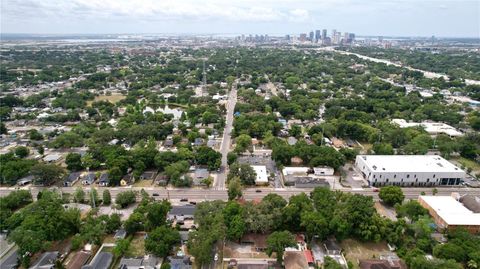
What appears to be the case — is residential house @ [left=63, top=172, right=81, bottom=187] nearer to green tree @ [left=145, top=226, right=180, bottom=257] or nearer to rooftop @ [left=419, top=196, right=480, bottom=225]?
green tree @ [left=145, top=226, right=180, bottom=257]

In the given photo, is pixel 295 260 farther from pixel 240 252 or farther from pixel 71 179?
pixel 71 179

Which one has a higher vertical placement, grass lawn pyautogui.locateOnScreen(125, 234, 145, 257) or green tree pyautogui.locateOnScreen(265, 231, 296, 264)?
green tree pyautogui.locateOnScreen(265, 231, 296, 264)

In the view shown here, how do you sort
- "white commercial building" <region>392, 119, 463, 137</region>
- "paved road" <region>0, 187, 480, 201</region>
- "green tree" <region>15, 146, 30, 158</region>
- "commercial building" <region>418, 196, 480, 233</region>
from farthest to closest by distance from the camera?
1. "white commercial building" <region>392, 119, 463, 137</region>
2. "green tree" <region>15, 146, 30, 158</region>
3. "paved road" <region>0, 187, 480, 201</region>
4. "commercial building" <region>418, 196, 480, 233</region>

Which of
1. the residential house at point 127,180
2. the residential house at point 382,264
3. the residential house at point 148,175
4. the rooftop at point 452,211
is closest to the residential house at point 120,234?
the residential house at point 127,180

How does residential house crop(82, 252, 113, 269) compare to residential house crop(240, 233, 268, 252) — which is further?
residential house crop(240, 233, 268, 252)

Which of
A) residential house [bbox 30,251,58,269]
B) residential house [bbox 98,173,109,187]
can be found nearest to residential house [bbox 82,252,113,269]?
residential house [bbox 30,251,58,269]

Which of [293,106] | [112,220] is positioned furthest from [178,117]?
[112,220]
